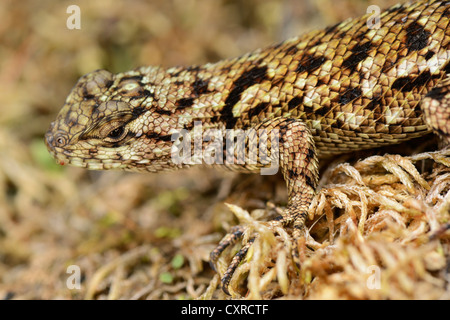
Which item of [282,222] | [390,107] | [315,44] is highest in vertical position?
[315,44]

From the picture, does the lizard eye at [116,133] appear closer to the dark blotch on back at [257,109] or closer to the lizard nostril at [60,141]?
the lizard nostril at [60,141]

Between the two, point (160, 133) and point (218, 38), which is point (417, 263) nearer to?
point (160, 133)

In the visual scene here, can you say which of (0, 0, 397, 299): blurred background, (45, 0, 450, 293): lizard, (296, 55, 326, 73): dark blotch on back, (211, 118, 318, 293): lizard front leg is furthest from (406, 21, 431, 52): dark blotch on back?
(0, 0, 397, 299): blurred background

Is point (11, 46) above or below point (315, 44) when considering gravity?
above

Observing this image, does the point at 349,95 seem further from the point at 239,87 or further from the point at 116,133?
the point at 116,133

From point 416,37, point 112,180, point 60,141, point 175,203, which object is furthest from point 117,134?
point 416,37

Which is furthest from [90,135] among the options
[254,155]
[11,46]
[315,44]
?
[11,46]

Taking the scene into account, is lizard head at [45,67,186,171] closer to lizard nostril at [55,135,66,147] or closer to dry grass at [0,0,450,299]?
lizard nostril at [55,135,66,147]
